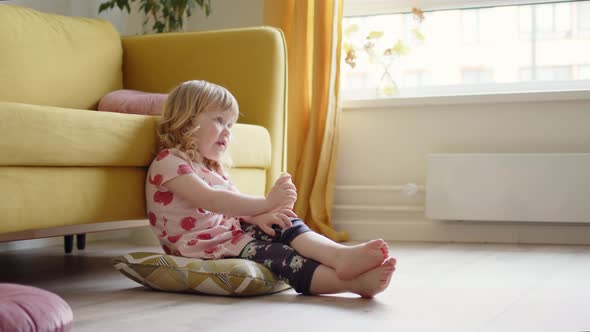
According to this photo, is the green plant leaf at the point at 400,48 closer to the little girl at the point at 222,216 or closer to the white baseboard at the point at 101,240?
the white baseboard at the point at 101,240

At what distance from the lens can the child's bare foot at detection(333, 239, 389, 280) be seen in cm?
168


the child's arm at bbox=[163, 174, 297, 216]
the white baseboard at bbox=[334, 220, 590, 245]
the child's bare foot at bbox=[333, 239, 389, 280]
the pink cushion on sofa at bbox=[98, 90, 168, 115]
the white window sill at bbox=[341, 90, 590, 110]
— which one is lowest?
the white baseboard at bbox=[334, 220, 590, 245]

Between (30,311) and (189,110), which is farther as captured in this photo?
(189,110)

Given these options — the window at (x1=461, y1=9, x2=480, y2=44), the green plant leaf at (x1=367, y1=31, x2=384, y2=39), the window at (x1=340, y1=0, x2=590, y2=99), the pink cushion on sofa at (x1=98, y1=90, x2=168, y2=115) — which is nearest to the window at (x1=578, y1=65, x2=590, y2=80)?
the window at (x1=340, y1=0, x2=590, y2=99)

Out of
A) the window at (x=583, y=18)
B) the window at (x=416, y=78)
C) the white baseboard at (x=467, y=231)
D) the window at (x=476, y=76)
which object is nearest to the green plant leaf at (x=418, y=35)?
the window at (x=416, y=78)

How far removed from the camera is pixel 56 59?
2.60 m

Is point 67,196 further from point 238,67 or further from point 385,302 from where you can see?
point 238,67

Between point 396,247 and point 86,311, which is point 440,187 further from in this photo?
point 86,311

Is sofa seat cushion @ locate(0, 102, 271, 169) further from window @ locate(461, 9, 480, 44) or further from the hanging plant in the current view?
window @ locate(461, 9, 480, 44)

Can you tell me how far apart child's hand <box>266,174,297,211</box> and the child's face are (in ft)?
0.75

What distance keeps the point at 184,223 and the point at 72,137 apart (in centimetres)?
34

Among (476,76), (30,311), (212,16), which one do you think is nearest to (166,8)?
(212,16)

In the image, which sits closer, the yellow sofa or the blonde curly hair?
the yellow sofa

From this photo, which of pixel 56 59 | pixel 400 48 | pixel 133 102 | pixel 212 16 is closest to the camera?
pixel 133 102
